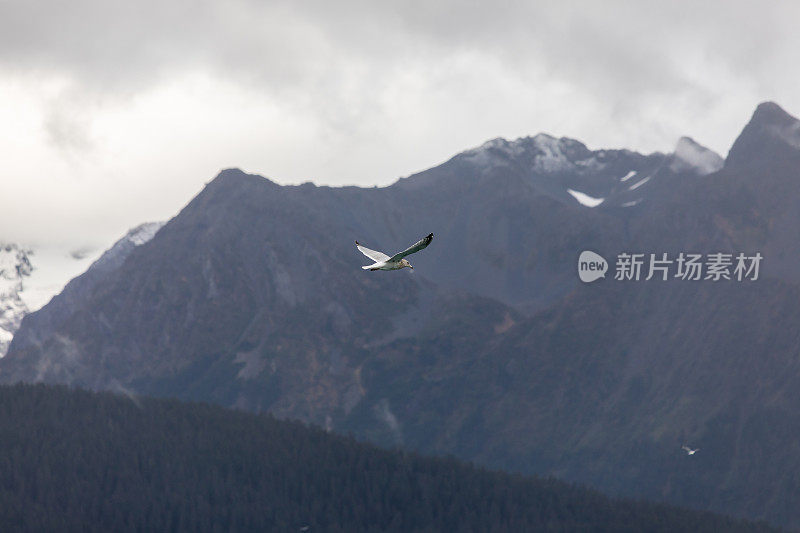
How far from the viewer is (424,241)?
95.5 meters

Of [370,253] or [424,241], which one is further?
[370,253]

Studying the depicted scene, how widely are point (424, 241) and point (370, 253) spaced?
880 centimetres

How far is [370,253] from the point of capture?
339 feet
